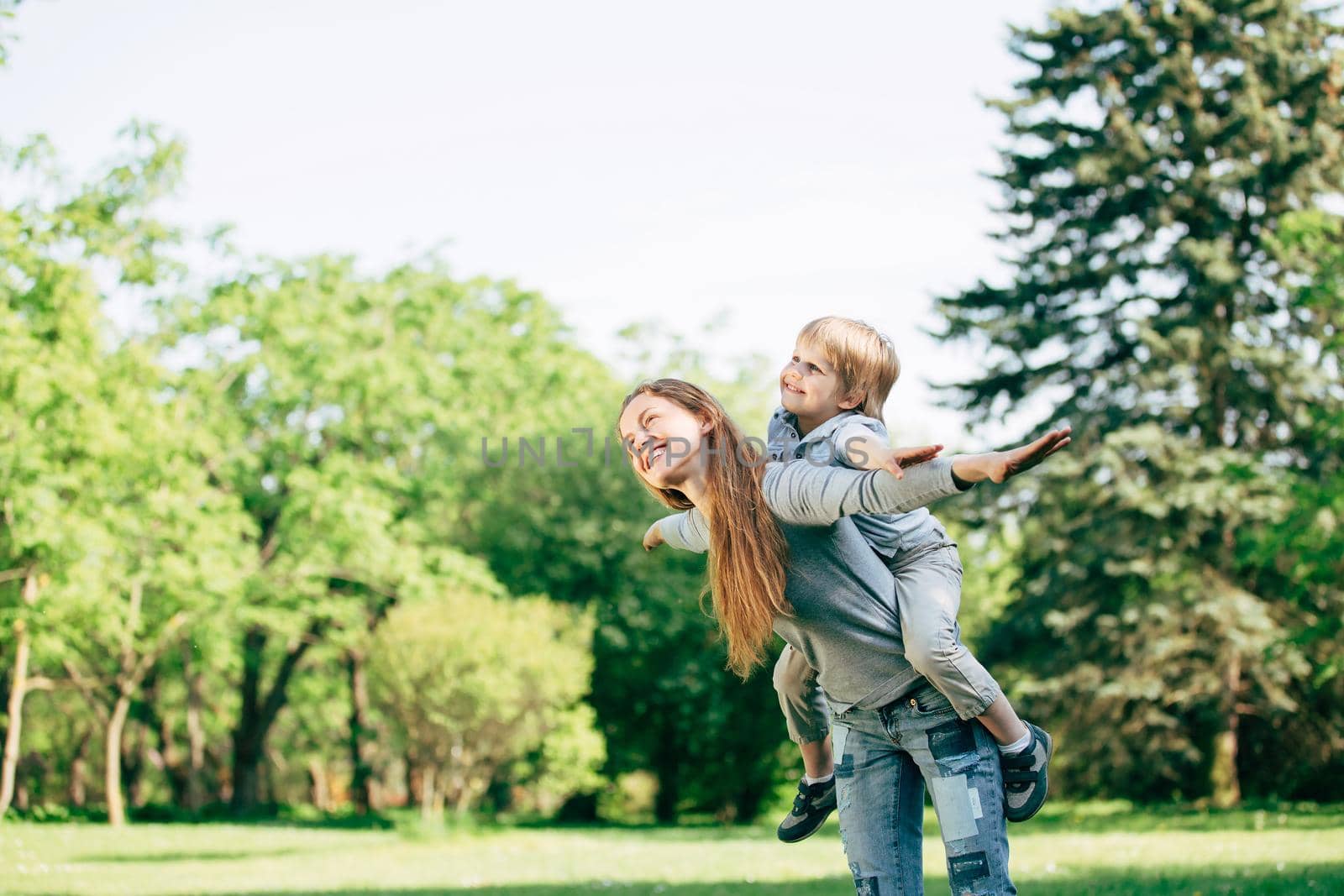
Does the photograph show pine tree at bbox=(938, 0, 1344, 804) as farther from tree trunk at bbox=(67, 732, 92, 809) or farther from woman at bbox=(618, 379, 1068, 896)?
tree trunk at bbox=(67, 732, 92, 809)

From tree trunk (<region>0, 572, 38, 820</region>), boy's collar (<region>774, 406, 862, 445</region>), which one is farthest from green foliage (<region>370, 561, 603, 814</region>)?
boy's collar (<region>774, 406, 862, 445</region>)

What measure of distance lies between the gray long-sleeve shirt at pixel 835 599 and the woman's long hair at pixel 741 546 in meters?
0.05

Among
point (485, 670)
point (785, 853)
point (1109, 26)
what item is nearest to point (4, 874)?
point (485, 670)

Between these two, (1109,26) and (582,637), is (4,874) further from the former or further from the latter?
(1109,26)

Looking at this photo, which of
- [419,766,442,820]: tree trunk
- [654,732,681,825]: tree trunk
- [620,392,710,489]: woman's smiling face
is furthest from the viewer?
[654,732,681,825]: tree trunk

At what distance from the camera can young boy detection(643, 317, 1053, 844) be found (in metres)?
2.76

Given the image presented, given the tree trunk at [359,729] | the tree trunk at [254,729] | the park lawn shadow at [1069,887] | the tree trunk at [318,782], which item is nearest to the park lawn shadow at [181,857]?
Result: the park lawn shadow at [1069,887]

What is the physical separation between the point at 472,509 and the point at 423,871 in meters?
17.3

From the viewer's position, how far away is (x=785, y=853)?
44.3 ft

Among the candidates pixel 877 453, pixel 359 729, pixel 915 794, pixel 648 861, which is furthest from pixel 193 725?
pixel 877 453

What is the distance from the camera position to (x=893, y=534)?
2930 mm

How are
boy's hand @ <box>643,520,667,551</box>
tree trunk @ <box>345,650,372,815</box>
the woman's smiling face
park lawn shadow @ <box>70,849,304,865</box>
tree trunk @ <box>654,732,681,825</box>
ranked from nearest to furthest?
the woman's smiling face < boy's hand @ <box>643,520,667,551</box> < park lawn shadow @ <box>70,849,304,865</box> < tree trunk @ <box>654,732,681,825</box> < tree trunk @ <box>345,650,372,815</box>

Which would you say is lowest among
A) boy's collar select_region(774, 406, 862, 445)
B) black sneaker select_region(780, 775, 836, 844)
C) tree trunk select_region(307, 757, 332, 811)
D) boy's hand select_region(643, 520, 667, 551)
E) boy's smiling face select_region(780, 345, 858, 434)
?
tree trunk select_region(307, 757, 332, 811)

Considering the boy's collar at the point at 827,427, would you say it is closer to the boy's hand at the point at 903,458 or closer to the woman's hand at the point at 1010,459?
the boy's hand at the point at 903,458
